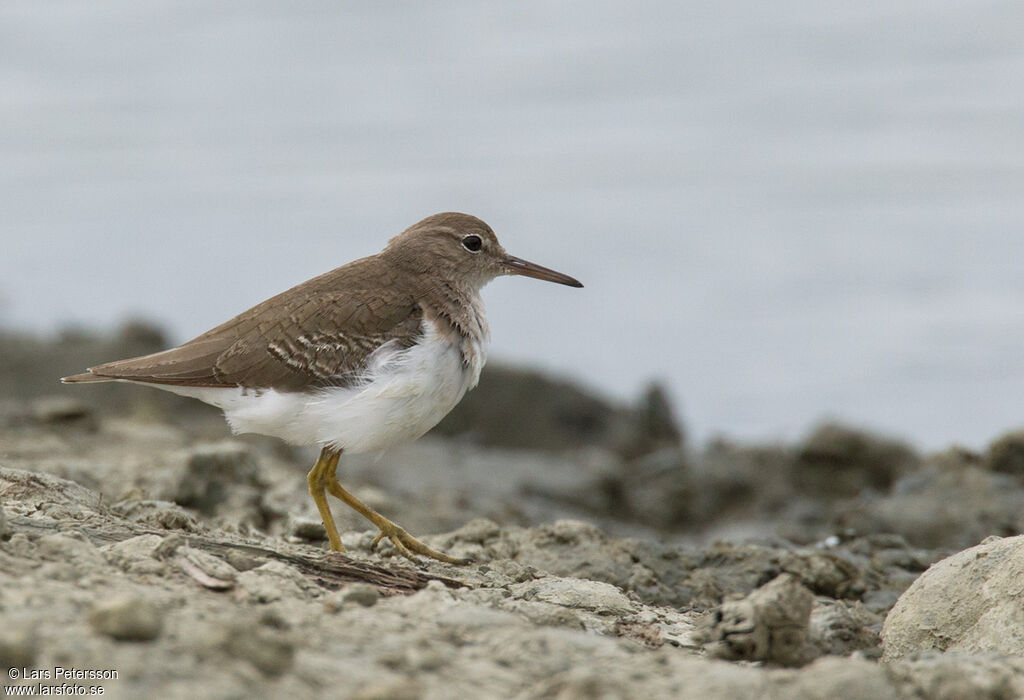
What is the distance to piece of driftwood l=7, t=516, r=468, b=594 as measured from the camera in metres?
4.87

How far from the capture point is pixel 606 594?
547 cm

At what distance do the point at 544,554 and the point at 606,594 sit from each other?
54.3 inches

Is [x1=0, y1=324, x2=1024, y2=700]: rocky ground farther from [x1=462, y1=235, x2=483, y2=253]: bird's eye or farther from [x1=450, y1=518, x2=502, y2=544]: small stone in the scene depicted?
[x1=462, y1=235, x2=483, y2=253]: bird's eye

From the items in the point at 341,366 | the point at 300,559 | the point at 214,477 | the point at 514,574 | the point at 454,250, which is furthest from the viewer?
the point at 214,477

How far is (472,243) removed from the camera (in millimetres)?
7398

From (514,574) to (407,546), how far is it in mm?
Result: 844

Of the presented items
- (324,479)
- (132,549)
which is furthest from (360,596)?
(324,479)

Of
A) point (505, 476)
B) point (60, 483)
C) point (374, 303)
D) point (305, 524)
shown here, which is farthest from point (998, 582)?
point (505, 476)

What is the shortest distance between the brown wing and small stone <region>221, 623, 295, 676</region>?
9.42 feet

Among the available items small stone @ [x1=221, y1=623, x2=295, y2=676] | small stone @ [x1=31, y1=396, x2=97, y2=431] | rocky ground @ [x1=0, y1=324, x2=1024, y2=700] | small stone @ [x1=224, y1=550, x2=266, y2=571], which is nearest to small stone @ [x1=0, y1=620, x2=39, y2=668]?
rocky ground @ [x1=0, y1=324, x2=1024, y2=700]

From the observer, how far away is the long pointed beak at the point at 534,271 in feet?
25.3

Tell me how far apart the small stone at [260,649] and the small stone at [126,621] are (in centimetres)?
24

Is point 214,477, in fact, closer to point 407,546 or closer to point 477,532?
point 477,532

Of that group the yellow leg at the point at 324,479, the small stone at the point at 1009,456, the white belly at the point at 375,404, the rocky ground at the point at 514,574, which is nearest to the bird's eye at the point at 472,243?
the white belly at the point at 375,404
